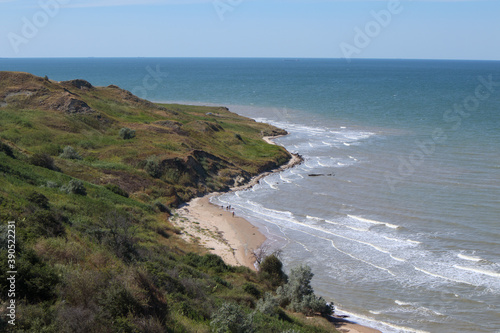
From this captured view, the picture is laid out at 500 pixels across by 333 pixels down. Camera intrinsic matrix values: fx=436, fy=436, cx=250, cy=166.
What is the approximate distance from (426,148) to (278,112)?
152ft

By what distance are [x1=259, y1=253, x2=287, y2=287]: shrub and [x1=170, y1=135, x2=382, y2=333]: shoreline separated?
5.62 feet

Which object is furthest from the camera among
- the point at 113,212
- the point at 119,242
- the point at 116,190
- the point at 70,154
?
the point at 70,154

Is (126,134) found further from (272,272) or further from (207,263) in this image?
(272,272)

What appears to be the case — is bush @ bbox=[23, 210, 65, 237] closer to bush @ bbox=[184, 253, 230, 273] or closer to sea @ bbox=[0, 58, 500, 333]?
bush @ bbox=[184, 253, 230, 273]

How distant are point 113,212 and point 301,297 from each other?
10.1 metres

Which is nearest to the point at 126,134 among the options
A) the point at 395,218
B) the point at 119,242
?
the point at 395,218

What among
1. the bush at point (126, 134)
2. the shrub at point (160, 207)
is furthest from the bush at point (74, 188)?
the bush at point (126, 134)

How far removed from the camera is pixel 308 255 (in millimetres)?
26234

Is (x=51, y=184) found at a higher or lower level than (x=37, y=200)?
higher

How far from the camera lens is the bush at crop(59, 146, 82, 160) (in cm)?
3462

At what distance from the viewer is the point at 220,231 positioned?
29.0 m

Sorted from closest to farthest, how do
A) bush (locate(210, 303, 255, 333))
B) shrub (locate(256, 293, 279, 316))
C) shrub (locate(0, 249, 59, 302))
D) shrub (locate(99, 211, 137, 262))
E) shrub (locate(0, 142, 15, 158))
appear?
1. shrub (locate(0, 249, 59, 302))
2. bush (locate(210, 303, 255, 333))
3. shrub (locate(99, 211, 137, 262))
4. shrub (locate(256, 293, 279, 316))
5. shrub (locate(0, 142, 15, 158))

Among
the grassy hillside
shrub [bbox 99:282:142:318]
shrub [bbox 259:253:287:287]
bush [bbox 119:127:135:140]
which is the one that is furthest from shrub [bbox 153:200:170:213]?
shrub [bbox 99:282:142:318]

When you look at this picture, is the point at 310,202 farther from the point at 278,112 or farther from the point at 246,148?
the point at 278,112
